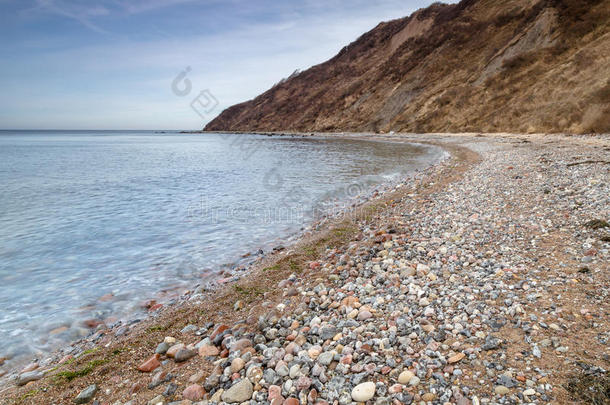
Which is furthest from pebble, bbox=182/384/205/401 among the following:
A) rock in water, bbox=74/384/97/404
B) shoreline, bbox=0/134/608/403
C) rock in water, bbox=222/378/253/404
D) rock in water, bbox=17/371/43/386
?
rock in water, bbox=17/371/43/386

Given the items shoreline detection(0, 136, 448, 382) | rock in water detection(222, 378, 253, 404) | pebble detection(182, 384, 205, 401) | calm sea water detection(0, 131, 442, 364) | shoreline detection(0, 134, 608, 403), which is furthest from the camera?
calm sea water detection(0, 131, 442, 364)

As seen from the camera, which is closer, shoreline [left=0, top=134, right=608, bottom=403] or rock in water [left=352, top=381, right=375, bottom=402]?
rock in water [left=352, top=381, right=375, bottom=402]

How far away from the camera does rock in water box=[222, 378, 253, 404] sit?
3277mm

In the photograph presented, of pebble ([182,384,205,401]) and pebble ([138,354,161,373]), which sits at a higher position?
pebble ([182,384,205,401])

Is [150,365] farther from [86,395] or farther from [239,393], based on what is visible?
[239,393]

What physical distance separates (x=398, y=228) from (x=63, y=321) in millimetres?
7895

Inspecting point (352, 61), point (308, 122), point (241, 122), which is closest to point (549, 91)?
point (308, 122)

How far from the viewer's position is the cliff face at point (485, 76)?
31.5 metres

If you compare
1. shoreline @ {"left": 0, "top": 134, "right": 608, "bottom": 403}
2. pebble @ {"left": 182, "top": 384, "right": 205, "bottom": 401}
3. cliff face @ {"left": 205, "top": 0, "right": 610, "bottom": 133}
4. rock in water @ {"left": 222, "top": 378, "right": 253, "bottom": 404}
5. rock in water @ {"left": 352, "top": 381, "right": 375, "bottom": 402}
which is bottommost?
shoreline @ {"left": 0, "top": 134, "right": 608, "bottom": 403}

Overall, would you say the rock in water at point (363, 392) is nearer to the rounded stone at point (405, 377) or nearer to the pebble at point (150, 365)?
the rounded stone at point (405, 377)

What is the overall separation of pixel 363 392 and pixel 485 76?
59.1 metres

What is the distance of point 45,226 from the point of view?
43.1 feet

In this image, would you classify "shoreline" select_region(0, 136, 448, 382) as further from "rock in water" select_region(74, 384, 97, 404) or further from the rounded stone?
the rounded stone

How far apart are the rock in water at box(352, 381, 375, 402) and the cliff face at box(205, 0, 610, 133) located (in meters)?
31.5
